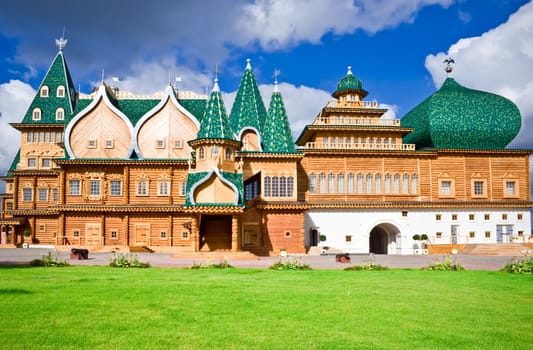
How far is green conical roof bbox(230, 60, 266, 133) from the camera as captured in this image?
38438 millimetres

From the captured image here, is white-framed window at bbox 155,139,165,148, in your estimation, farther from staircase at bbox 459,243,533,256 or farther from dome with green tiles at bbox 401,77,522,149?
staircase at bbox 459,243,533,256

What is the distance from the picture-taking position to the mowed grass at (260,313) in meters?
8.05

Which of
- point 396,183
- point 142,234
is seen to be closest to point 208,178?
point 142,234

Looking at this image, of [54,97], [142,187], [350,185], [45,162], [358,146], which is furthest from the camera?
[54,97]

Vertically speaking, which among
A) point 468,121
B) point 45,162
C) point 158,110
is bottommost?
point 45,162

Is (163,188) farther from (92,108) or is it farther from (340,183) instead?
(340,183)

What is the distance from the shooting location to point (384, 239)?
42656 mm

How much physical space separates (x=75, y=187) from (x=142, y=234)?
629 cm

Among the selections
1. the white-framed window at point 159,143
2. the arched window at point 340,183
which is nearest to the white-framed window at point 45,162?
the white-framed window at point 159,143

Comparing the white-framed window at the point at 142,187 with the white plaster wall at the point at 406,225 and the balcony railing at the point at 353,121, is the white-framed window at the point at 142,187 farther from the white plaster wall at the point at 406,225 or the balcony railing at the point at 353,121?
the balcony railing at the point at 353,121

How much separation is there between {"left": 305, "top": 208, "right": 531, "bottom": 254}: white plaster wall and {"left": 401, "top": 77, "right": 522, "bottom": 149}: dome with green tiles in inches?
233

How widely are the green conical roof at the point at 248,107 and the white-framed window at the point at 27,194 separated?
1962 centimetres

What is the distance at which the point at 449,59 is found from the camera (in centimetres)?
4681

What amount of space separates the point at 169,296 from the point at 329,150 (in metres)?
28.9
